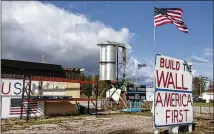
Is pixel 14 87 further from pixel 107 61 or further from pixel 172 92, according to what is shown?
pixel 172 92

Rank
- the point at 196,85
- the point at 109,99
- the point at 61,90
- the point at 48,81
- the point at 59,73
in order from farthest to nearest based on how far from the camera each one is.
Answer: the point at 196,85, the point at 109,99, the point at 59,73, the point at 61,90, the point at 48,81

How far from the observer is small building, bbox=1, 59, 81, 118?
2733 centimetres

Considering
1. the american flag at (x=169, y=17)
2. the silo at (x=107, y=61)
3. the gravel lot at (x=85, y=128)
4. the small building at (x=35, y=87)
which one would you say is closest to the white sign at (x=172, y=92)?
the american flag at (x=169, y=17)

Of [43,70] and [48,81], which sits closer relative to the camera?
[48,81]

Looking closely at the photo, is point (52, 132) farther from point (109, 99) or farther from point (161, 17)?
point (109, 99)

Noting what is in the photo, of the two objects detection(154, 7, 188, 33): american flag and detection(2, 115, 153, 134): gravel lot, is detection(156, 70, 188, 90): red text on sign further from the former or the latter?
detection(2, 115, 153, 134): gravel lot

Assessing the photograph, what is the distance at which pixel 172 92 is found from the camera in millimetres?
15992

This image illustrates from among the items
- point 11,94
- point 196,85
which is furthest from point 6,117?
point 196,85

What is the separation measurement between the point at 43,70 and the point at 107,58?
855cm

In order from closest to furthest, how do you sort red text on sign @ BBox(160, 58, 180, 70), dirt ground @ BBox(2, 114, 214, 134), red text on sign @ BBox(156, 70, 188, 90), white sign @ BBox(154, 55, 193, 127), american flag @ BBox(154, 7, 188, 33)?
white sign @ BBox(154, 55, 193, 127)
red text on sign @ BBox(156, 70, 188, 90)
red text on sign @ BBox(160, 58, 180, 70)
american flag @ BBox(154, 7, 188, 33)
dirt ground @ BBox(2, 114, 214, 134)

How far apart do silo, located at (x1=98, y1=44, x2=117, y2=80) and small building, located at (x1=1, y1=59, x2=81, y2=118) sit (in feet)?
12.5

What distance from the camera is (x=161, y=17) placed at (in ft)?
51.8

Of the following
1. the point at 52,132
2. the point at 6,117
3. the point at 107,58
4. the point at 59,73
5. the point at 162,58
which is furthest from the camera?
the point at 107,58

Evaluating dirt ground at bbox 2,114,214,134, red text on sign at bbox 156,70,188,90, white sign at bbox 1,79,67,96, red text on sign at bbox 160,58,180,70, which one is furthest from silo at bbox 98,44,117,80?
red text on sign at bbox 160,58,180,70
